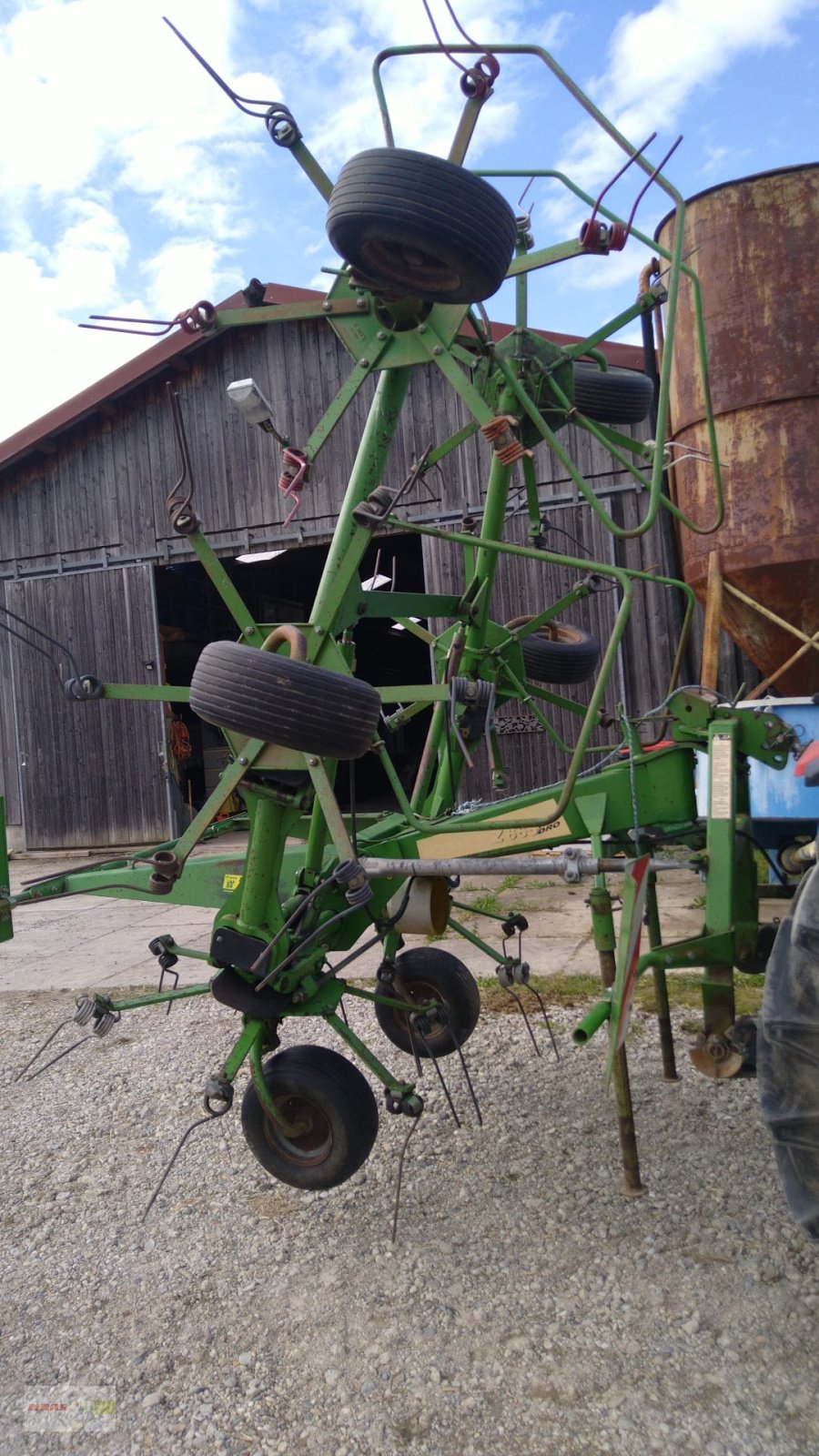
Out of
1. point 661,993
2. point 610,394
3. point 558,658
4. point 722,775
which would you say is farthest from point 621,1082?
point 610,394

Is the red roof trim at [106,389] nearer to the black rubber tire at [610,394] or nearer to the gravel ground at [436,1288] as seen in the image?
the black rubber tire at [610,394]

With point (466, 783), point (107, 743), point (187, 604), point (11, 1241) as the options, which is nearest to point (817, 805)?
Result: point (11, 1241)

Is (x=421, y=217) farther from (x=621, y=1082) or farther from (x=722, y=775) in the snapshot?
(x=621, y=1082)

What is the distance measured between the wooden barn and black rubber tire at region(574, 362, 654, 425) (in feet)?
19.6

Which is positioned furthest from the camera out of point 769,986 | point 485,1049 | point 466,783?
point 466,783

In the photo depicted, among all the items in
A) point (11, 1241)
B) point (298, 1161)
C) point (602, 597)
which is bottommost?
point (11, 1241)

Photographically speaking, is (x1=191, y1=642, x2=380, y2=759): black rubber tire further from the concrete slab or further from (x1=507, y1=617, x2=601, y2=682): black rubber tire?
the concrete slab

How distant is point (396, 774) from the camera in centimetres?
305

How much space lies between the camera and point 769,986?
1.97 m

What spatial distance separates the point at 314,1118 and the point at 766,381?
233 inches

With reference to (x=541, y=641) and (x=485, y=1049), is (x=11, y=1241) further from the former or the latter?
(x=541, y=641)

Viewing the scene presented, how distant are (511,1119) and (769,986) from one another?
1.73 meters

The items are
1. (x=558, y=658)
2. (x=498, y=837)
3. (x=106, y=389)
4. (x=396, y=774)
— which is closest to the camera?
(x=498, y=837)

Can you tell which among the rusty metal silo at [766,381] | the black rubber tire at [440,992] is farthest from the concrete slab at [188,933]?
the rusty metal silo at [766,381]
